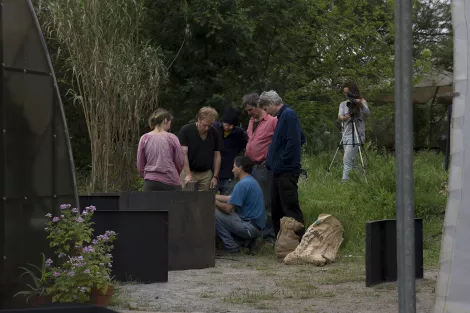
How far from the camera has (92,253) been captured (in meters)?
8.20

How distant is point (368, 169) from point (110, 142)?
12.3 ft

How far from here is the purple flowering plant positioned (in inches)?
308

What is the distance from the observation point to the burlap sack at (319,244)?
1131 cm

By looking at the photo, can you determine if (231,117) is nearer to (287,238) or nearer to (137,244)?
(287,238)

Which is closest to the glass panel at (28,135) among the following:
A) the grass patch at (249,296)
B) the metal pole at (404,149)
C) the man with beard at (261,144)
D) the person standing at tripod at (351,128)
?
the grass patch at (249,296)

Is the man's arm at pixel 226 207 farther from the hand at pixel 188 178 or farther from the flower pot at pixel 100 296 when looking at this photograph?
the flower pot at pixel 100 296

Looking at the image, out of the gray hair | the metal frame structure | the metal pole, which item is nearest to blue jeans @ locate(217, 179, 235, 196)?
the gray hair

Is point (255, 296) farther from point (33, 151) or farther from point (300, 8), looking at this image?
point (300, 8)

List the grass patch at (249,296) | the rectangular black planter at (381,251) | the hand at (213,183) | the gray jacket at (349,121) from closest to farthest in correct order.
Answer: the grass patch at (249,296) → the rectangular black planter at (381,251) → the hand at (213,183) → the gray jacket at (349,121)

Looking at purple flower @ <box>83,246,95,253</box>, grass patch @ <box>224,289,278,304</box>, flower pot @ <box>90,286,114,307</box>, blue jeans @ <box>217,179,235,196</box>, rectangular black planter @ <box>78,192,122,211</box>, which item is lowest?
grass patch @ <box>224,289,278,304</box>

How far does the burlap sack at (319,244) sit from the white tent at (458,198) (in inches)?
238

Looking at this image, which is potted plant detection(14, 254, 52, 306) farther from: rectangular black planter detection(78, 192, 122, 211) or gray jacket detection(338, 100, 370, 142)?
gray jacket detection(338, 100, 370, 142)

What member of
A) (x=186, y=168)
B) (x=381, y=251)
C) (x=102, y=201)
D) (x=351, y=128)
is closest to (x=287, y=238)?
(x=186, y=168)

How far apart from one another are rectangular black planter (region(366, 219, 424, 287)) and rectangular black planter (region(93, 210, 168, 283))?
72.4 inches
